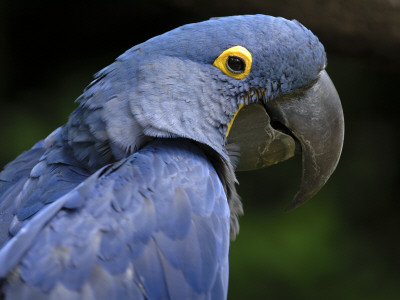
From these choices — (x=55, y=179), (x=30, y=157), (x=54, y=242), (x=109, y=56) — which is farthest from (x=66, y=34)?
(x=54, y=242)

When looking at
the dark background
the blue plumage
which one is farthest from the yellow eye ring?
the dark background

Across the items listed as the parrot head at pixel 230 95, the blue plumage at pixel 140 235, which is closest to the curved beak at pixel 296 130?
the parrot head at pixel 230 95

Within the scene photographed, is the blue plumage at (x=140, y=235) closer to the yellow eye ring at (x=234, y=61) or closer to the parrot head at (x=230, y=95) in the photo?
the parrot head at (x=230, y=95)

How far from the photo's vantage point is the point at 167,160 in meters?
1.12

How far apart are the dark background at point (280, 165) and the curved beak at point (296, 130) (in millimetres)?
952

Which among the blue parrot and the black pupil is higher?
the black pupil

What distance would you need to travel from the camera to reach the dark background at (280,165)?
7.44 ft

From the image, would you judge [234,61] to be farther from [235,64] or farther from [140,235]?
[140,235]

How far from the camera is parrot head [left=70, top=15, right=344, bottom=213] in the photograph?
1.16 metres

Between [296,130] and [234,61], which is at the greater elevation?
[234,61]

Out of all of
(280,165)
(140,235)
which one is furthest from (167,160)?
(280,165)

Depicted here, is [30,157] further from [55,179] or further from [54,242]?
[54,242]

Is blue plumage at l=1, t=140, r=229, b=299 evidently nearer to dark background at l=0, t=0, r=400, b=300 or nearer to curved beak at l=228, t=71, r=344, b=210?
curved beak at l=228, t=71, r=344, b=210

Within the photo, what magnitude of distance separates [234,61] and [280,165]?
49.5 inches
